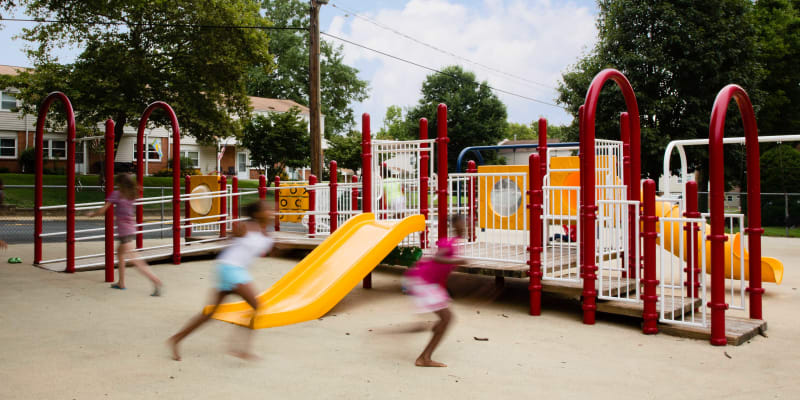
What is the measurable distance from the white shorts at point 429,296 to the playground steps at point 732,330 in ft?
9.92

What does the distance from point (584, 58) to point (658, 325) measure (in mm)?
22796

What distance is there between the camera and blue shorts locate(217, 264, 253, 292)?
5.28 meters

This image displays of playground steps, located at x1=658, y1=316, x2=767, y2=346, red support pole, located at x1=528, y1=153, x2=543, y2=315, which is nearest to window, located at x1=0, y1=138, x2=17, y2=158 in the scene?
red support pole, located at x1=528, y1=153, x2=543, y2=315

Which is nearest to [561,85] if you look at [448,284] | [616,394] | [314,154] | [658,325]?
[314,154]

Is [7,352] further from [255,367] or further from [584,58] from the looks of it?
Result: [584,58]

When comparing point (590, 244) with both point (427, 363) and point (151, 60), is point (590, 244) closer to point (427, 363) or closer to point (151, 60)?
point (427, 363)

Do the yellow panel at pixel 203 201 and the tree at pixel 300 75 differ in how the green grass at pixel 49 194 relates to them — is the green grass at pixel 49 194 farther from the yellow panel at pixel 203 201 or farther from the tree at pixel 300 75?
the tree at pixel 300 75

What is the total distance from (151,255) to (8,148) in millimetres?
32260

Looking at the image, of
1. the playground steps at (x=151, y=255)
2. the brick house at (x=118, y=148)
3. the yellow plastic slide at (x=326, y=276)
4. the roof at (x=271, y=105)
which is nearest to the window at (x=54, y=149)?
the brick house at (x=118, y=148)

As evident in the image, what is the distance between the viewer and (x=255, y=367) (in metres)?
5.21

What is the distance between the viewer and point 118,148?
34.8m

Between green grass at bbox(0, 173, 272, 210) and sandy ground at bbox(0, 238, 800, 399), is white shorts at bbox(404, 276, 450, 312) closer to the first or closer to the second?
sandy ground at bbox(0, 238, 800, 399)

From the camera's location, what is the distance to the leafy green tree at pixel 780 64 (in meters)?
29.0

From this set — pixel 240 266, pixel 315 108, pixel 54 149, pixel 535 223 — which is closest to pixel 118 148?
pixel 54 149
